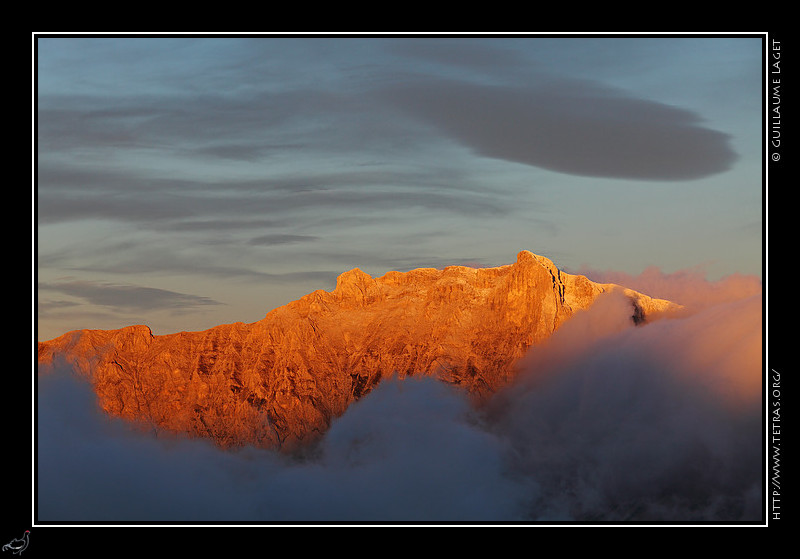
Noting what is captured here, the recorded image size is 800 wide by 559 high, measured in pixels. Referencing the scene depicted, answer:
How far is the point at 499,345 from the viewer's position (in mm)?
154625

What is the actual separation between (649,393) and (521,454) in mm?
37385

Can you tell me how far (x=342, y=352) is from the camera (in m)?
178

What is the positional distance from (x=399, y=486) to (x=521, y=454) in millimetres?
23842

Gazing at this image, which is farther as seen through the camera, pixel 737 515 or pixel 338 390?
pixel 338 390

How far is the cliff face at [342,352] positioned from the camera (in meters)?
152

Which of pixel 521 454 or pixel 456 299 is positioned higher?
pixel 456 299

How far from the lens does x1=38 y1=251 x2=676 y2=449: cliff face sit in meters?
152

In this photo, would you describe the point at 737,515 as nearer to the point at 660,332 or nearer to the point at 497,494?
the point at 660,332

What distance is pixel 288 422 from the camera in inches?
6535

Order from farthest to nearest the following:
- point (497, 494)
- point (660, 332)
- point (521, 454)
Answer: point (521, 454) → point (497, 494) → point (660, 332)
